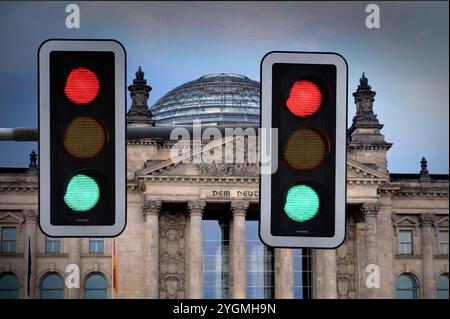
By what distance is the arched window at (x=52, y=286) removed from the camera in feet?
254

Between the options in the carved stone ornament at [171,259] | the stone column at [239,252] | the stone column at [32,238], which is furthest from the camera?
the stone column at [32,238]

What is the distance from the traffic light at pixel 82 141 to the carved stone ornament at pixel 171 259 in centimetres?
7080

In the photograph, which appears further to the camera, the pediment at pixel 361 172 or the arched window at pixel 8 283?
the arched window at pixel 8 283

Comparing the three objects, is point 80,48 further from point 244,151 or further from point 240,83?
point 240,83

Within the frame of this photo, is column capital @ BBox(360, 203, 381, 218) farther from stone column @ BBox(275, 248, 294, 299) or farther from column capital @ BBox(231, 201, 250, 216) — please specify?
column capital @ BBox(231, 201, 250, 216)

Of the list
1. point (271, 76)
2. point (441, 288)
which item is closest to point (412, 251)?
point (441, 288)

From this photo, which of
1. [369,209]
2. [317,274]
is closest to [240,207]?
[317,274]

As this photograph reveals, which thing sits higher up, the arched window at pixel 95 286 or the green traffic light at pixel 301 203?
the green traffic light at pixel 301 203

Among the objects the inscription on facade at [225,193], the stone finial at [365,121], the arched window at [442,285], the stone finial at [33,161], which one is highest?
the stone finial at [365,121]

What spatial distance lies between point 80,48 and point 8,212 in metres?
73.4

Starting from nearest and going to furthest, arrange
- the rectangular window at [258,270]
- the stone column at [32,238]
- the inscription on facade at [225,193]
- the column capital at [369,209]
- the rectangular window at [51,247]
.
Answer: the inscription on facade at [225,193]
the column capital at [369,209]
the rectangular window at [258,270]
the stone column at [32,238]
the rectangular window at [51,247]

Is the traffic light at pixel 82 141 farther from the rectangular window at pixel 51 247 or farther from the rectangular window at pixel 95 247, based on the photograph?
the rectangular window at pixel 51 247

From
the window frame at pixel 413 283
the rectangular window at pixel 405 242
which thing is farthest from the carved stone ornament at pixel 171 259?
the rectangular window at pixel 405 242

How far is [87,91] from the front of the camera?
5766 mm
